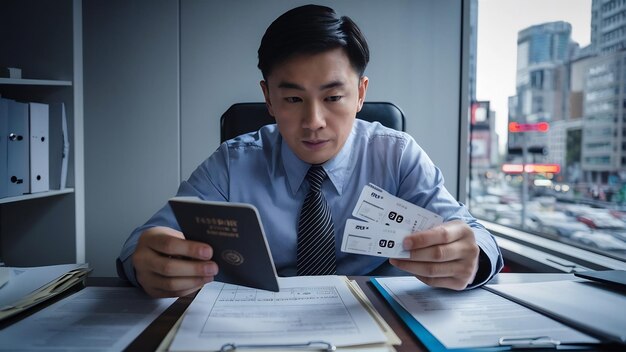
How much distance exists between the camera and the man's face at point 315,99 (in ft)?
3.28

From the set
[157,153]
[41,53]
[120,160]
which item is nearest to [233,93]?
[157,153]

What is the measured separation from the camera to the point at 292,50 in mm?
1023

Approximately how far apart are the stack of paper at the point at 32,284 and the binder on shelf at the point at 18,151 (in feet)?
3.53

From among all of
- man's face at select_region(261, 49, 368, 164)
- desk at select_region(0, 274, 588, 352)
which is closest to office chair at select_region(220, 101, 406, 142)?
man's face at select_region(261, 49, 368, 164)

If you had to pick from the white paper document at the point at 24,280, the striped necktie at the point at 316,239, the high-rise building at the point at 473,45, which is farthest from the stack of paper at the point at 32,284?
the high-rise building at the point at 473,45

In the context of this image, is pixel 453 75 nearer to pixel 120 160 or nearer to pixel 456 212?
pixel 456 212

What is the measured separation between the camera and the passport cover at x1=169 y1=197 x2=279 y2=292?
0.60m

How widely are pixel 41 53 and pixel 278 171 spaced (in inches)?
62.6

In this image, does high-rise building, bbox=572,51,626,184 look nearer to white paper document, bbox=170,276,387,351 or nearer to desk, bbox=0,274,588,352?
desk, bbox=0,274,588,352

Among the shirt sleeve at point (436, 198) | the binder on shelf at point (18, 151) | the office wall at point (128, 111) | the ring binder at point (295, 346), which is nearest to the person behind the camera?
the ring binder at point (295, 346)

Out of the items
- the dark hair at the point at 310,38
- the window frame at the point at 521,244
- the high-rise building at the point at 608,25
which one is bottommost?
the window frame at the point at 521,244

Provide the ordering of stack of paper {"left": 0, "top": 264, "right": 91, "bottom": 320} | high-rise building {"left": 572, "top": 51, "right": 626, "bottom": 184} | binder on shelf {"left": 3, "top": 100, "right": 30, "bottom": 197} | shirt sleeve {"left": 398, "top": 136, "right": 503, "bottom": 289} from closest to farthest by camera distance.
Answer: stack of paper {"left": 0, "top": 264, "right": 91, "bottom": 320}
shirt sleeve {"left": 398, "top": 136, "right": 503, "bottom": 289}
high-rise building {"left": 572, "top": 51, "right": 626, "bottom": 184}
binder on shelf {"left": 3, "top": 100, "right": 30, "bottom": 197}

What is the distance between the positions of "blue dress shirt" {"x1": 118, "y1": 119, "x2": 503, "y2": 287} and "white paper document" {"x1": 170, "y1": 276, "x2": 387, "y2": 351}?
1.11ft

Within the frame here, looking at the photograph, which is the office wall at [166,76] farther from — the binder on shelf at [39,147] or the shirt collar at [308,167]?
the shirt collar at [308,167]
